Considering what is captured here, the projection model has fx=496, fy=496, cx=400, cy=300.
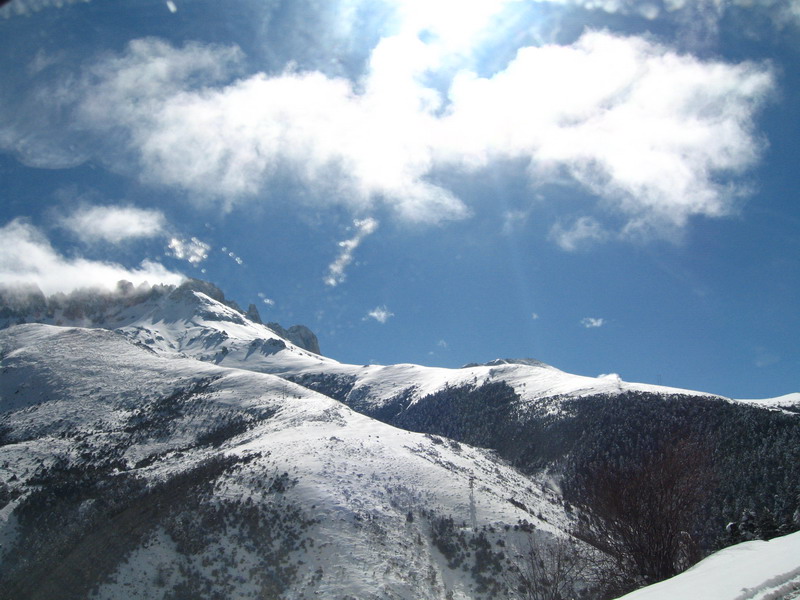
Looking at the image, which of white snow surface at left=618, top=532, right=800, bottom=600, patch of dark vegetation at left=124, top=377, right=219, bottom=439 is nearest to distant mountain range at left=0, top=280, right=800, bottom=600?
patch of dark vegetation at left=124, top=377, right=219, bottom=439

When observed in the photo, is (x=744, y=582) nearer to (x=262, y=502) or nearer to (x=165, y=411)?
(x=262, y=502)

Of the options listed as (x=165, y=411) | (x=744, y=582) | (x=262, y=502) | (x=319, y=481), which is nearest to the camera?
(x=744, y=582)

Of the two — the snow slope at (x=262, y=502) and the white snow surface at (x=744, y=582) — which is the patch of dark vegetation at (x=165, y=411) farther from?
the white snow surface at (x=744, y=582)

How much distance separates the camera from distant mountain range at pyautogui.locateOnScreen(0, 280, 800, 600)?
39.0m

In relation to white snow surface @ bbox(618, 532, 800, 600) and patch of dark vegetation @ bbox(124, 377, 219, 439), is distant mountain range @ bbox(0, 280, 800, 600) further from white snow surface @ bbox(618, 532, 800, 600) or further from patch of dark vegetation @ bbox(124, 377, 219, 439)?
white snow surface @ bbox(618, 532, 800, 600)

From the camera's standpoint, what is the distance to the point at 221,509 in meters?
47.0

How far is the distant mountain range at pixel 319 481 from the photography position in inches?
1537

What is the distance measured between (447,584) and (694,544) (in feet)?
77.4

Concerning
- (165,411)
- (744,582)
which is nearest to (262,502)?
(744,582)

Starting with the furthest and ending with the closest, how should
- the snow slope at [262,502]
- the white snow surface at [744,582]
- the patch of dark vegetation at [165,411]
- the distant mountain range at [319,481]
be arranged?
the patch of dark vegetation at [165,411], the snow slope at [262,502], the distant mountain range at [319,481], the white snow surface at [744,582]

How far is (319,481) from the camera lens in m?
52.2

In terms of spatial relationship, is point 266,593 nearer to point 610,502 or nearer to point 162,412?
point 610,502

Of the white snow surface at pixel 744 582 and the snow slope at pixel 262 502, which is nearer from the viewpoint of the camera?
the white snow surface at pixel 744 582

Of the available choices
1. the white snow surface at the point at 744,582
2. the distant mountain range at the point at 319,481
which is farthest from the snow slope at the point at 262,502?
the white snow surface at the point at 744,582
